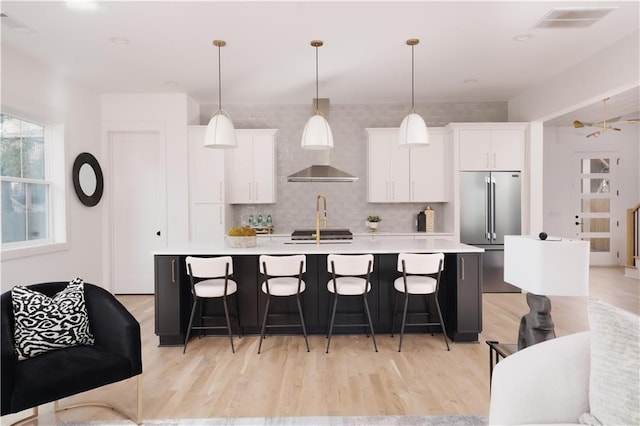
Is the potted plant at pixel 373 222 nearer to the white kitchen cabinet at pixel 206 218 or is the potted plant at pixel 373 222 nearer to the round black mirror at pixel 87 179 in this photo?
the white kitchen cabinet at pixel 206 218

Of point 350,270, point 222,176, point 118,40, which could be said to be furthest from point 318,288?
point 118,40

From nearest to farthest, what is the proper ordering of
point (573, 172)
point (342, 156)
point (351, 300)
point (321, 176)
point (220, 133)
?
1. point (220, 133)
2. point (351, 300)
3. point (321, 176)
4. point (342, 156)
5. point (573, 172)

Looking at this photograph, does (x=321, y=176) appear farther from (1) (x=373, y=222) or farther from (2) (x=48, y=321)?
(2) (x=48, y=321)

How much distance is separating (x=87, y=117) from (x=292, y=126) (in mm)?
2933

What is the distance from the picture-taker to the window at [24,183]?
4.27m

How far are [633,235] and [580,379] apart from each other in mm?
8120

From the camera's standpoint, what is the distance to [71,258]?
519 centimetres

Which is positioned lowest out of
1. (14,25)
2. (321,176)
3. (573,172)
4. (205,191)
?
(205,191)

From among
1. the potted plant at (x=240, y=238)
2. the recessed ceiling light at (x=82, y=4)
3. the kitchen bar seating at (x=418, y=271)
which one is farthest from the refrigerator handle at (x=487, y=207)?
the recessed ceiling light at (x=82, y=4)

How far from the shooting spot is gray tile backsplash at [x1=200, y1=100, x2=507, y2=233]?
6684 mm

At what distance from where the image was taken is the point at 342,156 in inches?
265

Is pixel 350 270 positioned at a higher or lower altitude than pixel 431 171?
lower

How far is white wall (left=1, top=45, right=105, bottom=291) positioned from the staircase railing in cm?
919

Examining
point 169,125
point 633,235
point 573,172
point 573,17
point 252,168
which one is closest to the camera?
point 573,17
